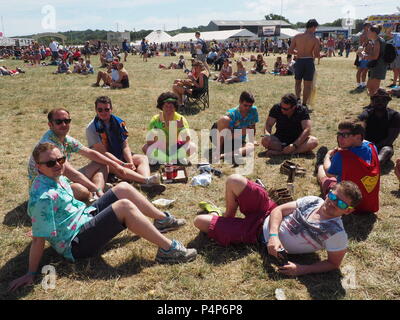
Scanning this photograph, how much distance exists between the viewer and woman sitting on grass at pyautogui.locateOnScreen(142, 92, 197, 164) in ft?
18.4

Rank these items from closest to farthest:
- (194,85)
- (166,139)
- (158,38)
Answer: (166,139)
(194,85)
(158,38)

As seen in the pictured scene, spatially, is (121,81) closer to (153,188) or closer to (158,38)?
(153,188)

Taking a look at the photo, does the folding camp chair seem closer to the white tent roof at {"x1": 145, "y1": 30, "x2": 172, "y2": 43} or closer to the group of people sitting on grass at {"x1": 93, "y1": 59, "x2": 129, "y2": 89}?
the group of people sitting on grass at {"x1": 93, "y1": 59, "x2": 129, "y2": 89}

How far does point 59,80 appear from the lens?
52.1ft


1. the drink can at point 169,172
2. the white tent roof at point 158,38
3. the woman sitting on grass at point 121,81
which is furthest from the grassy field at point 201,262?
the white tent roof at point 158,38

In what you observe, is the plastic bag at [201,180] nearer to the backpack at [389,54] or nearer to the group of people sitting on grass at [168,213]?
the group of people sitting on grass at [168,213]

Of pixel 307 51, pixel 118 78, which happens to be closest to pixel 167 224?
pixel 307 51

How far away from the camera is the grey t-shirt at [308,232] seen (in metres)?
2.75

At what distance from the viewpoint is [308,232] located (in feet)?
9.55

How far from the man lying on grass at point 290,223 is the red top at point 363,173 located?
0.87 meters

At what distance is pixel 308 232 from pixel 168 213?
159 centimetres

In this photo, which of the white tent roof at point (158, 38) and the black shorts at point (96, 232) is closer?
the black shorts at point (96, 232)
